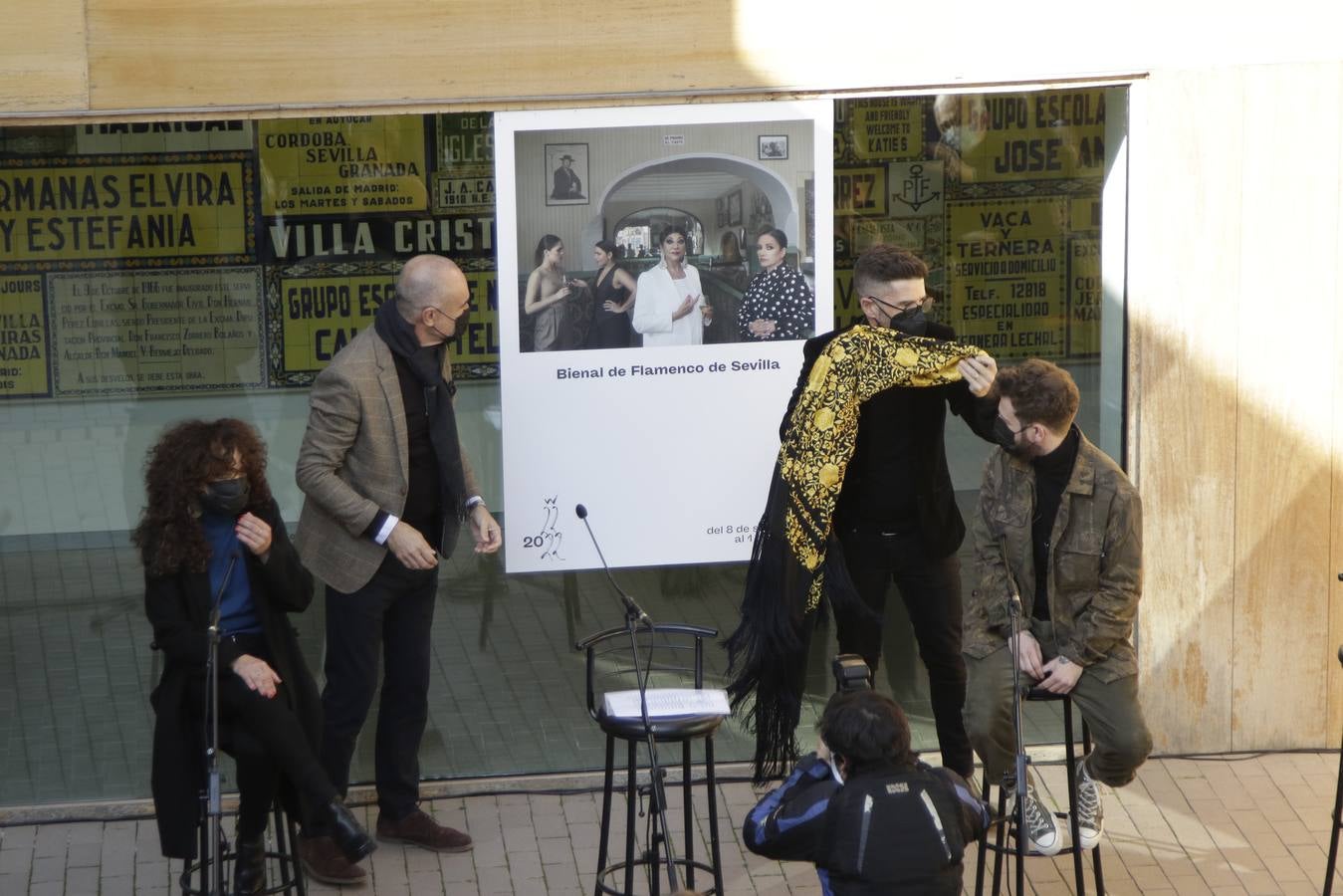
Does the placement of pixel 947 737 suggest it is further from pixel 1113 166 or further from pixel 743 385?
pixel 1113 166

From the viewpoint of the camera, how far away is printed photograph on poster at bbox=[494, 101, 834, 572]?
6.24m

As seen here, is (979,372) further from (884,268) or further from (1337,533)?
(1337,533)

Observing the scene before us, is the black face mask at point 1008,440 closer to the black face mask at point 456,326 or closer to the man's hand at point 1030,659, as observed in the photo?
the man's hand at point 1030,659

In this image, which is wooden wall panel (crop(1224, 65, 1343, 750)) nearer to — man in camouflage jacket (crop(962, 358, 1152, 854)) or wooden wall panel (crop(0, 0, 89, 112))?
man in camouflage jacket (crop(962, 358, 1152, 854))

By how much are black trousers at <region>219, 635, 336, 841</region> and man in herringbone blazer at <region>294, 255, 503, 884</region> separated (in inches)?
20.5

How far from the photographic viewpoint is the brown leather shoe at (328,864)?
5.70 meters

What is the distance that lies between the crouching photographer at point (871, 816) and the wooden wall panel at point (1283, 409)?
2765mm

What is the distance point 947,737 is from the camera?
19.7 ft

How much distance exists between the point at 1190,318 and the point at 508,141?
2.62 metres

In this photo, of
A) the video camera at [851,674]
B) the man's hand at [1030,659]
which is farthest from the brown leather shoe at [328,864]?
the man's hand at [1030,659]

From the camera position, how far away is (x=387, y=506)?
5.70 meters

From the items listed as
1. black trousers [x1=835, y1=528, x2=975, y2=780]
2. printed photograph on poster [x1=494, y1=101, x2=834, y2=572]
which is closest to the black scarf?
printed photograph on poster [x1=494, y1=101, x2=834, y2=572]

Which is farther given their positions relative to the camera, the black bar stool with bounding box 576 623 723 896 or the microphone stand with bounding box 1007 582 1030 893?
the black bar stool with bounding box 576 623 723 896

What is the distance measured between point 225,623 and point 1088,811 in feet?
9.16
